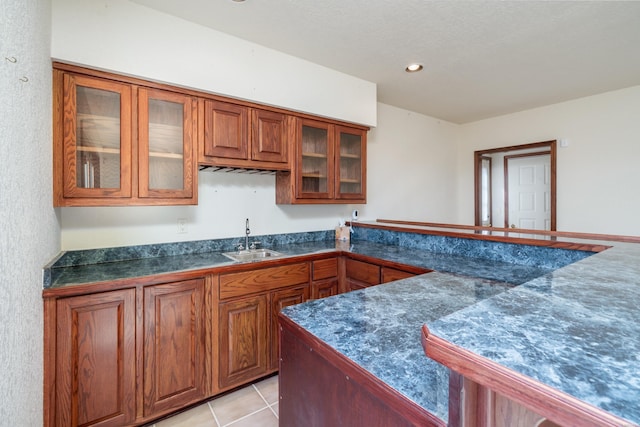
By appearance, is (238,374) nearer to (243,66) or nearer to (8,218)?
(8,218)

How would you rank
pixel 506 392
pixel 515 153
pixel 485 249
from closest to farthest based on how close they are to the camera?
1. pixel 506 392
2. pixel 485 249
3. pixel 515 153

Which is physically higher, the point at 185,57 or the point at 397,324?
the point at 185,57

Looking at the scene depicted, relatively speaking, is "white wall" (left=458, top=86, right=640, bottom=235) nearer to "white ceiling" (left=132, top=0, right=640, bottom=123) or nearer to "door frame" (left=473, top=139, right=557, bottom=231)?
"door frame" (left=473, top=139, right=557, bottom=231)

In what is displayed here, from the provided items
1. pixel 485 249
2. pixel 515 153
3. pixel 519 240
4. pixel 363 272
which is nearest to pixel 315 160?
pixel 363 272

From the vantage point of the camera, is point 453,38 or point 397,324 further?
point 453,38

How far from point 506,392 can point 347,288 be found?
2247mm

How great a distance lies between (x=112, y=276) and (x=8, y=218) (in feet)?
2.69

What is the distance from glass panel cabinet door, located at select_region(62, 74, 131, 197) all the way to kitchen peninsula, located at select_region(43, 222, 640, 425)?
523 mm

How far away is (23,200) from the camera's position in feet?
3.70

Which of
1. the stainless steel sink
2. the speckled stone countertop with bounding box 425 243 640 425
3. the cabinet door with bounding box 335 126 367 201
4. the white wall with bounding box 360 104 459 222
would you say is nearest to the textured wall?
the stainless steel sink

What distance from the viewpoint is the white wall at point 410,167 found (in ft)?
12.3

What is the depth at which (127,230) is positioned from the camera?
2.14 m

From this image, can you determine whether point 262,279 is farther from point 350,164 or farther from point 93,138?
point 350,164

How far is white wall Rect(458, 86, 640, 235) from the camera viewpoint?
3.18m
